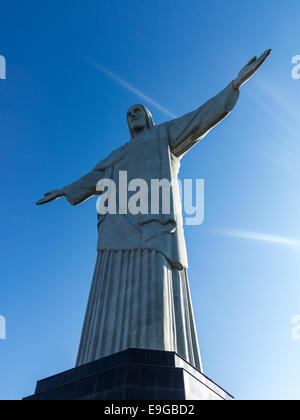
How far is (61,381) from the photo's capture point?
203 inches

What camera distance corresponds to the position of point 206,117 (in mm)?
8594

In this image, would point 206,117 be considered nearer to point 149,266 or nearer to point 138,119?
point 138,119

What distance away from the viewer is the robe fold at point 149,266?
6258mm

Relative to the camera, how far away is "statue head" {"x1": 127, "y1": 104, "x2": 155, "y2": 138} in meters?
10.7

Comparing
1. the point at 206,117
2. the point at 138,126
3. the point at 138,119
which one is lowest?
the point at 206,117

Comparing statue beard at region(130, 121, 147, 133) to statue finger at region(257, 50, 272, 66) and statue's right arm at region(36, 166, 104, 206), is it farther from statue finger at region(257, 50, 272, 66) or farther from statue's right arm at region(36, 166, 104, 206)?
statue finger at region(257, 50, 272, 66)

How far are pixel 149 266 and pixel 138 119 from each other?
16.9 ft

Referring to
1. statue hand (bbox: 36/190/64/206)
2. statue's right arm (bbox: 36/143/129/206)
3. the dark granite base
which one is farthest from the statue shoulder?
the dark granite base

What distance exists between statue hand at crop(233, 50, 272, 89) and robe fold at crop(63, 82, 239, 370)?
210 millimetres

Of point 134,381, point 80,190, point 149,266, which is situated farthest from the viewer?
point 80,190

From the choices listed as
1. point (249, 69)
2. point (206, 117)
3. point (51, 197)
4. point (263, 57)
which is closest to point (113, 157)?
point (51, 197)

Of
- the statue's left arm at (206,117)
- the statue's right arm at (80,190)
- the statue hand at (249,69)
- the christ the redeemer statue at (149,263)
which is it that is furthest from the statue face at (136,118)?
the statue hand at (249,69)
